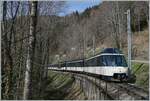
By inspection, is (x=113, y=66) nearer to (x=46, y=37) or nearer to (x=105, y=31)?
(x=46, y=37)

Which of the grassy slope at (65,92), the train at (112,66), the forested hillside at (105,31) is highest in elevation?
the forested hillside at (105,31)

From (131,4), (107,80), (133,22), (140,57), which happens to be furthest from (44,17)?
(133,22)

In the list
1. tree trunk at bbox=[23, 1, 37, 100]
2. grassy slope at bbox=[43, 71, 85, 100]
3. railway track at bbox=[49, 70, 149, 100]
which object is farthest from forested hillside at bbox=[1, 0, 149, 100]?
railway track at bbox=[49, 70, 149, 100]

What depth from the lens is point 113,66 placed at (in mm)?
27156

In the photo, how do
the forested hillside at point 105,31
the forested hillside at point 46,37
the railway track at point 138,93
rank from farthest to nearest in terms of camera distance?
the forested hillside at point 105,31 → the forested hillside at point 46,37 → the railway track at point 138,93

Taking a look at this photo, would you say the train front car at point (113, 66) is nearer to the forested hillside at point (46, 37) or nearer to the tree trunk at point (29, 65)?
the forested hillside at point (46, 37)

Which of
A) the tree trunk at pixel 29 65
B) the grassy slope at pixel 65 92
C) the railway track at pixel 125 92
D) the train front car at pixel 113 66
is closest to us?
the tree trunk at pixel 29 65

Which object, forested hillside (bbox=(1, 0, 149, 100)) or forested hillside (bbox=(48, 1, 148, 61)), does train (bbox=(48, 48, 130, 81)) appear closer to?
forested hillside (bbox=(1, 0, 149, 100))

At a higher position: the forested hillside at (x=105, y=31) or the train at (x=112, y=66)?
the forested hillside at (x=105, y=31)

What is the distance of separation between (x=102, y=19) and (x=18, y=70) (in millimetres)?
50620

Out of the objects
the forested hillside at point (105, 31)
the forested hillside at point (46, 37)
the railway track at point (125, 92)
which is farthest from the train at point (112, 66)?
the forested hillside at point (105, 31)

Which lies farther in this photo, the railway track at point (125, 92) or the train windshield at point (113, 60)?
the train windshield at point (113, 60)

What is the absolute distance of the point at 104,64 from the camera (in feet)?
90.3

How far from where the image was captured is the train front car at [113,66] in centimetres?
2686
